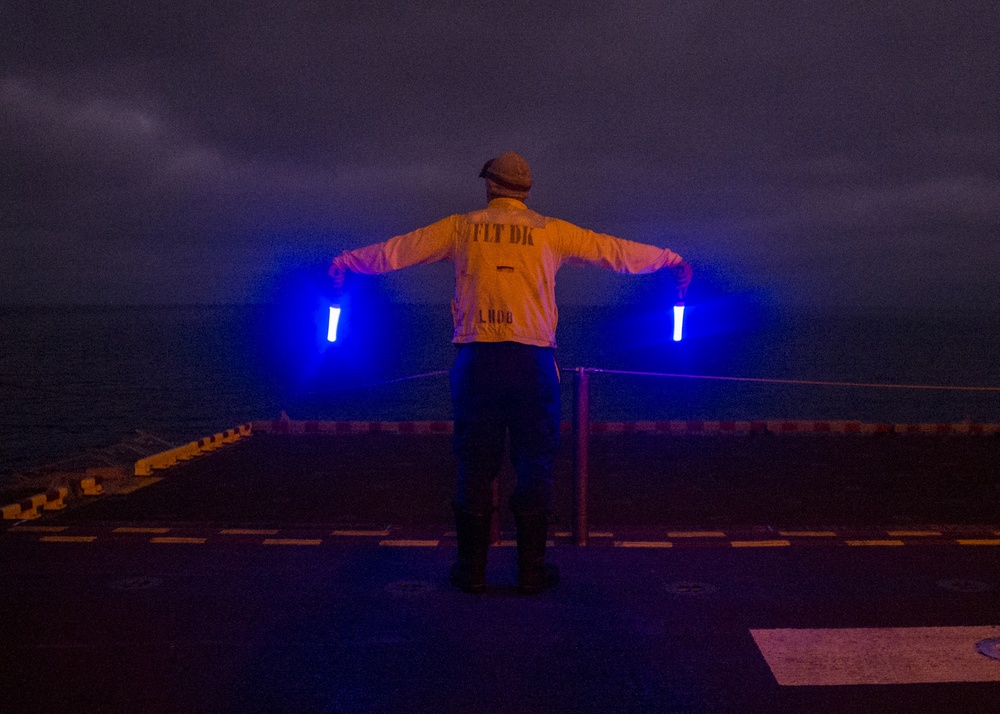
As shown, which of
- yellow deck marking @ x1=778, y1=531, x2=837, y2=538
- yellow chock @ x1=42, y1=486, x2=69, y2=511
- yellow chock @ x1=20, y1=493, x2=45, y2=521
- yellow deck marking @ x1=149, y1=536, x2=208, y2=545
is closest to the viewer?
yellow deck marking @ x1=149, y1=536, x2=208, y2=545

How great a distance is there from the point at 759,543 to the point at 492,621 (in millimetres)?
2372

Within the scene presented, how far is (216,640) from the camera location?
3438mm

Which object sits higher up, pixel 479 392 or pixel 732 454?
pixel 479 392

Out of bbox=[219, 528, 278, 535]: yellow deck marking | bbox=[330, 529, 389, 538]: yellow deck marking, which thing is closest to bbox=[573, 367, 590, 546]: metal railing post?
bbox=[330, 529, 389, 538]: yellow deck marking

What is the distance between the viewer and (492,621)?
3619 mm

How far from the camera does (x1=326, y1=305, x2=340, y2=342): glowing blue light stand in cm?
398

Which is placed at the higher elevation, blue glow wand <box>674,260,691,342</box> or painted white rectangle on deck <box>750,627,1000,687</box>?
blue glow wand <box>674,260,691,342</box>

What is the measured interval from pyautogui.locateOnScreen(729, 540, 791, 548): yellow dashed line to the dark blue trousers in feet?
6.02

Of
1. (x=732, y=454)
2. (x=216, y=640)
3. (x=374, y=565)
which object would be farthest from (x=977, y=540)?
(x=732, y=454)

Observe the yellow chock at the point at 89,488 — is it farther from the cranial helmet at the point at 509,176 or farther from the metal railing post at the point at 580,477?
the cranial helmet at the point at 509,176

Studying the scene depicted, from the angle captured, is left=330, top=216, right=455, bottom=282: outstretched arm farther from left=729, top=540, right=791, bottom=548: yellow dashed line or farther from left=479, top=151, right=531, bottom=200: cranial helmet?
left=729, top=540, right=791, bottom=548: yellow dashed line

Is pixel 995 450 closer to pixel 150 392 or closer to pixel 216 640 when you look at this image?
pixel 216 640

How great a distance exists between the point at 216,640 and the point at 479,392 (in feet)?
5.28

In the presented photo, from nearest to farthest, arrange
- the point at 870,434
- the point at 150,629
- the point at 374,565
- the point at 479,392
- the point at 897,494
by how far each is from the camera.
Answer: the point at 150,629
the point at 479,392
the point at 374,565
the point at 897,494
the point at 870,434
